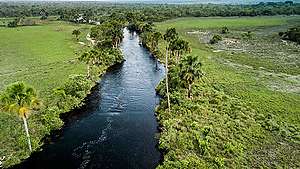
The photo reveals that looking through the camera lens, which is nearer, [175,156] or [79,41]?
[175,156]

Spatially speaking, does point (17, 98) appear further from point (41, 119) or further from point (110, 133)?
point (110, 133)

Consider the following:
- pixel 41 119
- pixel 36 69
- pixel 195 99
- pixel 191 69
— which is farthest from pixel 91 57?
pixel 191 69

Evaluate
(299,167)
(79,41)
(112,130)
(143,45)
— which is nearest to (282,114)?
(299,167)

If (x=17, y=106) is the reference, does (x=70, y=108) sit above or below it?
below

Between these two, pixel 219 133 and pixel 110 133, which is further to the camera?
pixel 110 133

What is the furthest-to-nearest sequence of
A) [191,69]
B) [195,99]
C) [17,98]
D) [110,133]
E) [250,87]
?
[250,87]
[195,99]
[191,69]
[110,133]
[17,98]

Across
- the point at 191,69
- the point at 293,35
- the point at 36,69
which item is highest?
the point at 191,69

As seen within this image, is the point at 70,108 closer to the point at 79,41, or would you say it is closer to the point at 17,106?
the point at 17,106
